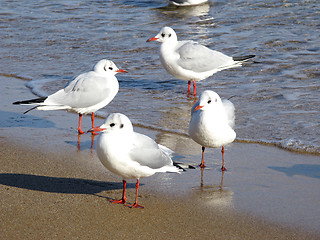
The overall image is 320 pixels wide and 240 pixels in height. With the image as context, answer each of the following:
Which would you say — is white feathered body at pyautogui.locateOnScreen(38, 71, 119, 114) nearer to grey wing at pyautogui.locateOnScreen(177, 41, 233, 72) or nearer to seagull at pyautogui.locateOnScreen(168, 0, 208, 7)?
grey wing at pyautogui.locateOnScreen(177, 41, 233, 72)

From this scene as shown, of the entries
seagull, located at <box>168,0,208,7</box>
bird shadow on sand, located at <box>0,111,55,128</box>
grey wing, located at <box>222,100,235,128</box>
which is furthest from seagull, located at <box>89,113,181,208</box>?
seagull, located at <box>168,0,208,7</box>

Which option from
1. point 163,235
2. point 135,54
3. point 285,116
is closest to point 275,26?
point 135,54

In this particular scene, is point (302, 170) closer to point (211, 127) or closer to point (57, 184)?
point (211, 127)

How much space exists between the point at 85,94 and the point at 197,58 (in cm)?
280

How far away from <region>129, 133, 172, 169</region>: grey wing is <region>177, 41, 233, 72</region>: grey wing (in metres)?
4.27

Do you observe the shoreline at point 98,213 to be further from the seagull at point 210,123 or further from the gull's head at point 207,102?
the gull's head at point 207,102

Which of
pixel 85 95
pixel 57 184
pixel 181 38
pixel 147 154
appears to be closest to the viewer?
pixel 147 154

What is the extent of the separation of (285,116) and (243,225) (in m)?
3.43

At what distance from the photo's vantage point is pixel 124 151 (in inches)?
183

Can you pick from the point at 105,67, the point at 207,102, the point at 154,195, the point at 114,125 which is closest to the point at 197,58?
the point at 105,67

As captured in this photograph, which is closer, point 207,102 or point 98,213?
point 98,213

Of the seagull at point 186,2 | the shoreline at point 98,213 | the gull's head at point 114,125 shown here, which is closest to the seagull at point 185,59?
the shoreline at point 98,213

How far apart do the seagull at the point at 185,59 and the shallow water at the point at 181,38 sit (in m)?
0.32

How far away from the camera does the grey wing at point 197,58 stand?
9.09 metres
